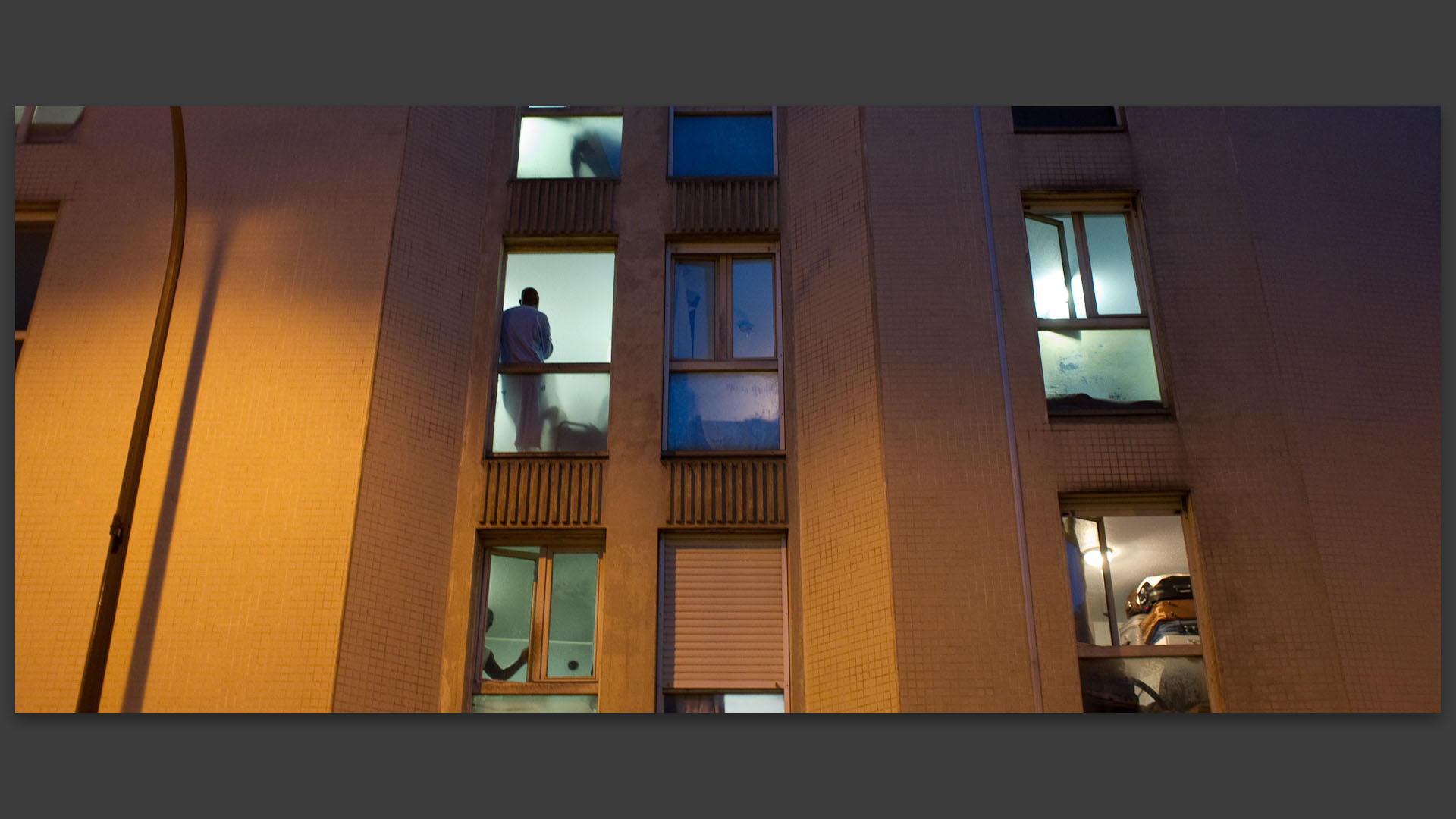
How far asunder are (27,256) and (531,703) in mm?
4206

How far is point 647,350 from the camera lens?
273 inches

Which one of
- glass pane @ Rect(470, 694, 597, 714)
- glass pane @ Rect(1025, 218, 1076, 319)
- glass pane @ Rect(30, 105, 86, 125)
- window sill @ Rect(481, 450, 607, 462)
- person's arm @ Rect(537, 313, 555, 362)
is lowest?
glass pane @ Rect(470, 694, 597, 714)

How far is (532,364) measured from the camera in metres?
7.00

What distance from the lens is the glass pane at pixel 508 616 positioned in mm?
6363

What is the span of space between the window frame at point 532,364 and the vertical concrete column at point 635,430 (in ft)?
0.30

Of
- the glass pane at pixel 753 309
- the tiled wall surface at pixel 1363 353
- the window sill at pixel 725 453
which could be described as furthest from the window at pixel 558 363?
the tiled wall surface at pixel 1363 353

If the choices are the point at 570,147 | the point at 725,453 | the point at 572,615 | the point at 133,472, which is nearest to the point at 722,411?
the point at 725,453

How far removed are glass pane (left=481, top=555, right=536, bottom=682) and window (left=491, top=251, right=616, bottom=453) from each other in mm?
714

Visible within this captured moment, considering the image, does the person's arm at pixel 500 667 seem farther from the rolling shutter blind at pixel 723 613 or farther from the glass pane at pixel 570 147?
the glass pane at pixel 570 147

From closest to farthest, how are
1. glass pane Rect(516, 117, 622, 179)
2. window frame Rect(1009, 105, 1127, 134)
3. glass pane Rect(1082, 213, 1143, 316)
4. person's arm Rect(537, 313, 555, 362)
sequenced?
glass pane Rect(1082, 213, 1143, 316) < person's arm Rect(537, 313, 555, 362) < window frame Rect(1009, 105, 1127, 134) < glass pane Rect(516, 117, 622, 179)

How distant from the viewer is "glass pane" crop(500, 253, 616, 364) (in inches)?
278

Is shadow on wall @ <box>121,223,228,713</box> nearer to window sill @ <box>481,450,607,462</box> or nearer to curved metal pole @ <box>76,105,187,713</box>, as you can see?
curved metal pole @ <box>76,105,187,713</box>

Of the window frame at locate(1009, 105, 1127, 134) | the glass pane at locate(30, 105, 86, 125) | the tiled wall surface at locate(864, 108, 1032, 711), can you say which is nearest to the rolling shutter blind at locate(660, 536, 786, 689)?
Answer: the tiled wall surface at locate(864, 108, 1032, 711)

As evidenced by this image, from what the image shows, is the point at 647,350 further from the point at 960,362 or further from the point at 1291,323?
the point at 1291,323
